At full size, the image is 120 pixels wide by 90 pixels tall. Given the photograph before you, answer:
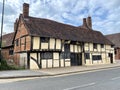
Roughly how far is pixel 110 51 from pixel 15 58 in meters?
19.6

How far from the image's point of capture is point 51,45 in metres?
24.3

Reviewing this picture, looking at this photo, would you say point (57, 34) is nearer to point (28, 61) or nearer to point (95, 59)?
point (28, 61)

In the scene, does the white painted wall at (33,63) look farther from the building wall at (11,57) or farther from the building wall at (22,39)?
the building wall at (11,57)

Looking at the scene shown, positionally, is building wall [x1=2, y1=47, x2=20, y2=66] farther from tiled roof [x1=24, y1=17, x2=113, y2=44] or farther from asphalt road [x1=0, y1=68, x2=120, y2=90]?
asphalt road [x1=0, y1=68, x2=120, y2=90]

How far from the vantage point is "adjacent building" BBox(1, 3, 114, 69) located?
22.9 metres

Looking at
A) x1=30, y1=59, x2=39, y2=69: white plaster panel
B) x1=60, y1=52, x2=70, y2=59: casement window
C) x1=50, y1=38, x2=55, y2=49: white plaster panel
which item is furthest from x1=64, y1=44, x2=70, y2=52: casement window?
x1=30, y1=59, x2=39, y2=69: white plaster panel

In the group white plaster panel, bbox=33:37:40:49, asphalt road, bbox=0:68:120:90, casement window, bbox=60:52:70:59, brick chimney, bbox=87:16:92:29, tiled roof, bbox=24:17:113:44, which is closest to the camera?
A: asphalt road, bbox=0:68:120:90

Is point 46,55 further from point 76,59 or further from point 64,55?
point 76,59

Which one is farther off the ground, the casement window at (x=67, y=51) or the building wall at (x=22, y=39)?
the building wall at (x=22, y=39)

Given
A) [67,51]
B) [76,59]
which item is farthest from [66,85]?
[76,59]

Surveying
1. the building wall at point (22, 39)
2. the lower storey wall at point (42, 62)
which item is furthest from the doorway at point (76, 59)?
the building wall at point (22, 39)

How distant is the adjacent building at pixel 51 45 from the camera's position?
75.0 ft

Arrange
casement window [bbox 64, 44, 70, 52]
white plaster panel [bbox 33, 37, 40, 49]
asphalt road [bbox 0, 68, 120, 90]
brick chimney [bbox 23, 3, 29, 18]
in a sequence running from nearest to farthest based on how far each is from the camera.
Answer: asphalt road [bbox 0, 68, 120, 90] → white plaster panel [bbox 33, 37, 40, 49] → brick chimney [bbox 23, 3, 29, 18] → casement window [bbox 64, 44, 70, 52]

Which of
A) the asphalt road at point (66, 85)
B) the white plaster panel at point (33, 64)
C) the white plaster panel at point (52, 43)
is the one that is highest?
the white plaster panel at point (52, 43)
